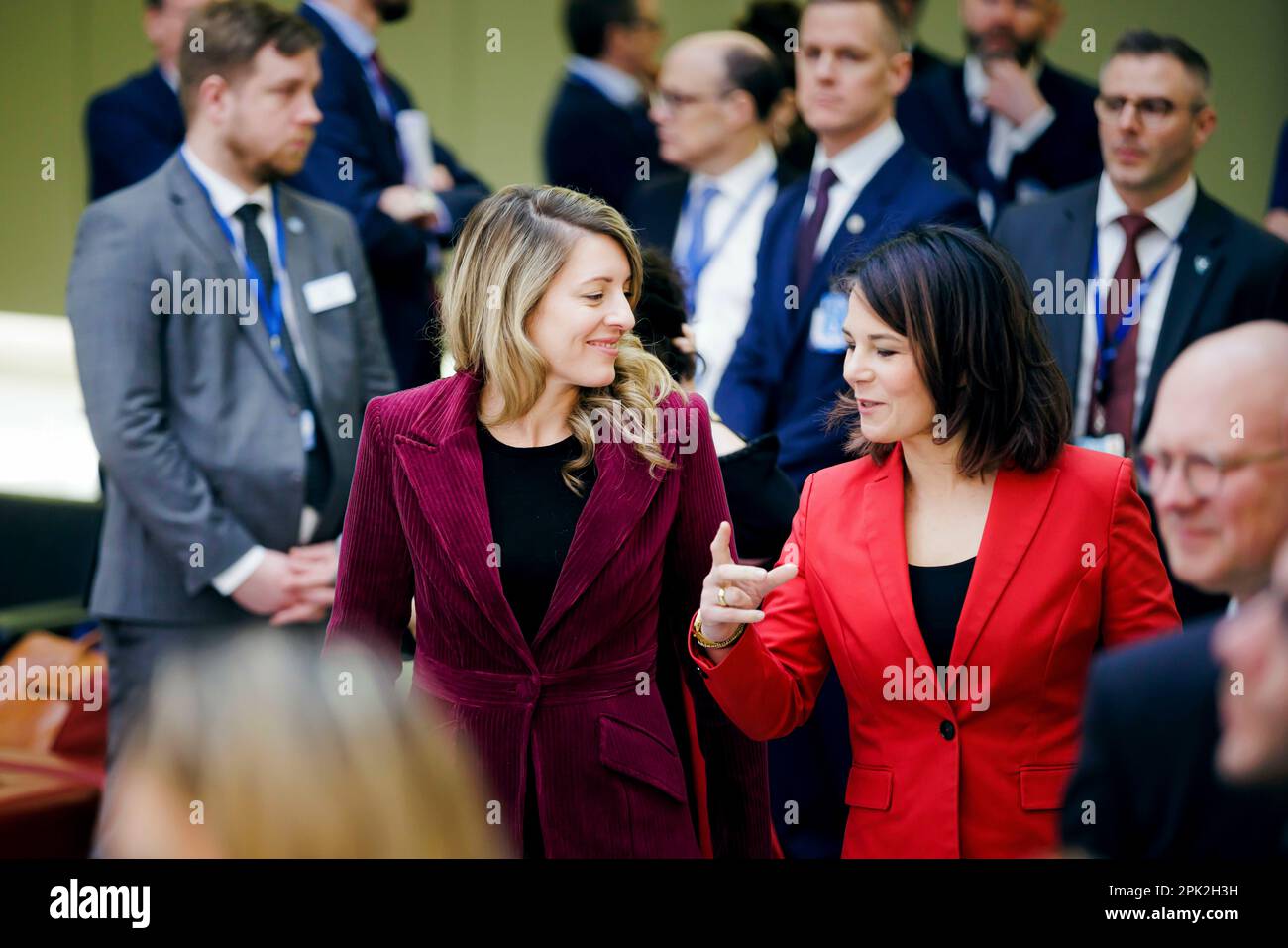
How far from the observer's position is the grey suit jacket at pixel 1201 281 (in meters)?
3.97

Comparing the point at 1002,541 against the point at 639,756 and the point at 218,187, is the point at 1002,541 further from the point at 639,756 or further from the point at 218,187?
the point at 218,187

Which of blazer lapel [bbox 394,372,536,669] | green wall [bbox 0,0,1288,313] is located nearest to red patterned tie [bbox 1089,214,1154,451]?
green wall [bbox 0,0,1288,313]

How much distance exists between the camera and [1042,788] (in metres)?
2.55

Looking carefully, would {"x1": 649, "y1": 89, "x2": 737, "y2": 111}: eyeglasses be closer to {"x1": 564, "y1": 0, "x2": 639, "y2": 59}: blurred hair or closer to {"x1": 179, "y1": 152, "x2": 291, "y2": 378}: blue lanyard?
{"x1": 564, "y1": 0, "x2": 639, "y2": 59}: blurred hair

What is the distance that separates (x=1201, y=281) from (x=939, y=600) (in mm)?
1801

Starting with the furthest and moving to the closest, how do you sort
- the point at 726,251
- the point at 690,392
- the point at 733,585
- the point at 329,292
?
the point at 726,251, the point at 329,292, the point at 690,392, the point at 733,585

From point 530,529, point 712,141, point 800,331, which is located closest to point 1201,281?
point 800,331

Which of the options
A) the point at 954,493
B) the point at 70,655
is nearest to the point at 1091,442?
the point at 954,493

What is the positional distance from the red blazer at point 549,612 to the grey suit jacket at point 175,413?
4.49ft

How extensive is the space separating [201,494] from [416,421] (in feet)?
4.75

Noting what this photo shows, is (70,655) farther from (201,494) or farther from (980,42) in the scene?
(980,42)

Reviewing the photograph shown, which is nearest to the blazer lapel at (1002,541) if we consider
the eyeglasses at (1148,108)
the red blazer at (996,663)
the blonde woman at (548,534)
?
the red blazer at (996,663)

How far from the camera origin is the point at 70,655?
4438mm

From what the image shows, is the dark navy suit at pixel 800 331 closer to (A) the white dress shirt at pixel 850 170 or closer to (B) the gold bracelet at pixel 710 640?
(A) the white dress shirt at pixel 850 170
